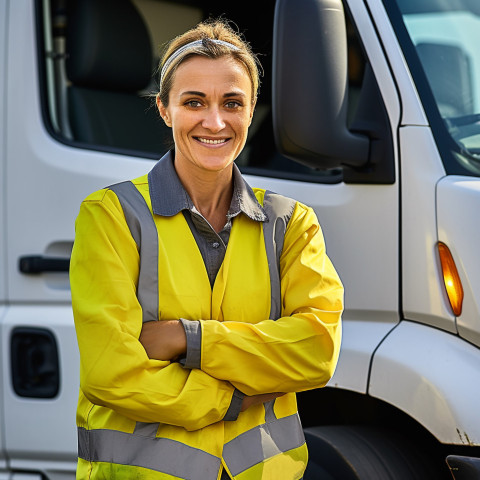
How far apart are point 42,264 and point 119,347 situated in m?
1.14

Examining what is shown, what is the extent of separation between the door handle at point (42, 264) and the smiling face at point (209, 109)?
3.25ft

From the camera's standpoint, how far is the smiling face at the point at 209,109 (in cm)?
190

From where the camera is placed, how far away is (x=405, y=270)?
2.35m

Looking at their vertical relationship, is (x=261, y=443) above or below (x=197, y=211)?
below

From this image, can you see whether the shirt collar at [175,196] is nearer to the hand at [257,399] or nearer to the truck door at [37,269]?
the hand at [257,399]

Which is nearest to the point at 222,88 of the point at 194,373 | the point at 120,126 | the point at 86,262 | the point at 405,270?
the point at 86,262

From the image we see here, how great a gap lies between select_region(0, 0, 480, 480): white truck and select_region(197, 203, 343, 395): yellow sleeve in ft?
1.26

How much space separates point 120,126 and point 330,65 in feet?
4.31

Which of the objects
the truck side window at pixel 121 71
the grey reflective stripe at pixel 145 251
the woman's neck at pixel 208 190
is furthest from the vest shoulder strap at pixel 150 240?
the truck side window at pixel 121 71

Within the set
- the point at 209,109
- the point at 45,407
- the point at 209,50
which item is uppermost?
the point at 209,50

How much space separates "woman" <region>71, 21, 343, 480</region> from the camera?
1.77m

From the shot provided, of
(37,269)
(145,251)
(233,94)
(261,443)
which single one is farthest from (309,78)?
(37,269)

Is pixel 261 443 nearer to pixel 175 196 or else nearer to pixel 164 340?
pixel 164 340

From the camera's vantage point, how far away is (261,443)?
1892 mm
